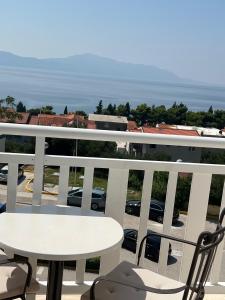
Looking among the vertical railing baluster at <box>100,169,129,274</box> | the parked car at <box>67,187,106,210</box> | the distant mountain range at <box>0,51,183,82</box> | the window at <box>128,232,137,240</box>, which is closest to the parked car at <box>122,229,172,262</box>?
the window at <box>128,232,137,240</box>

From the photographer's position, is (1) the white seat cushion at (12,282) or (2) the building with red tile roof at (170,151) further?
(2) the building with red tile roof at (170,151)

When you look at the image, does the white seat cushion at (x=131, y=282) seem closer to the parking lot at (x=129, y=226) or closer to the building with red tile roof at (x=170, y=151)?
the parking lot at (x=129, y=226)

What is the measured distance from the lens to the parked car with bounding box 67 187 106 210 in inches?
105

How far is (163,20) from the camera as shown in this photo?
72.4m

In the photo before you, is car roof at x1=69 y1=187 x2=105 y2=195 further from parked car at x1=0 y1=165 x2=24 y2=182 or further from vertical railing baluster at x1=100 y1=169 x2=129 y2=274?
parked car at x1=0 y1=165 x2=24 y2=182

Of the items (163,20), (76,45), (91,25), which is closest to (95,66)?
(76,45)

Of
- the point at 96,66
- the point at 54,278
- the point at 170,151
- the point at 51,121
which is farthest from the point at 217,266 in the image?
the point at 96,66

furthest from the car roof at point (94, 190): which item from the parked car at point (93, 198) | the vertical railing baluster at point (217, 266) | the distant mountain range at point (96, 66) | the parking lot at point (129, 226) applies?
the distant mountain range at point (96, 66)

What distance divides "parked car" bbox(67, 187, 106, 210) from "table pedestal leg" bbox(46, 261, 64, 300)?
757 millimetres

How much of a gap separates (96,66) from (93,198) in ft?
365

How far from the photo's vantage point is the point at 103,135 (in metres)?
2.51

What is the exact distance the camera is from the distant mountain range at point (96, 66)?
285 feet

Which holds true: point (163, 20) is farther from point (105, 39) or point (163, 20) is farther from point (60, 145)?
point (60, 145)

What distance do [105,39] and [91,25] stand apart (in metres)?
4.50
